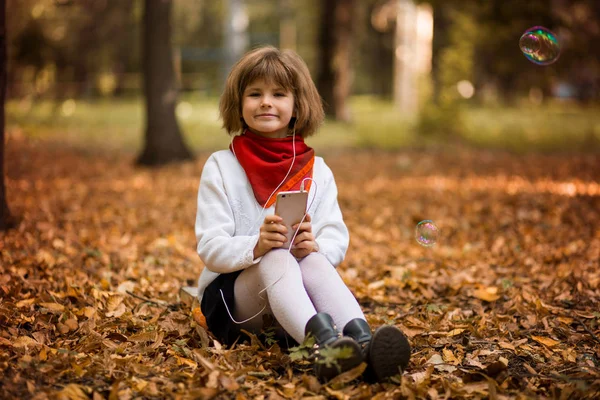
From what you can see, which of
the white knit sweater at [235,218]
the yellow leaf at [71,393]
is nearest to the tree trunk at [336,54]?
the white knit sweater at [235,218]

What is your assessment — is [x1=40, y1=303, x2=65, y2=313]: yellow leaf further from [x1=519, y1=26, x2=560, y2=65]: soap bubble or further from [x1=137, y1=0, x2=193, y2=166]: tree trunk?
[x1=137, y1=0, x2=193, y2=166]: tree trunk

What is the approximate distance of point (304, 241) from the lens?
2.99m

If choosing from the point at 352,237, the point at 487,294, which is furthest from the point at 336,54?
the point at 487,294

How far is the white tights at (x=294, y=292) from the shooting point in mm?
2816

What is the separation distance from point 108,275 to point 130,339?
1290mm

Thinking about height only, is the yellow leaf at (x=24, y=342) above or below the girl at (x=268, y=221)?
below

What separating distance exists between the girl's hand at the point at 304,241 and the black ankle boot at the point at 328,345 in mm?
370

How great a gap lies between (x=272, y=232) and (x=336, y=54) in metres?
15.5

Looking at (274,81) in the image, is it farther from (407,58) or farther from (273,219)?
(407,58)

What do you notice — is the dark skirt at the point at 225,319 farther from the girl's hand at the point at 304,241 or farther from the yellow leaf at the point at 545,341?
the yellow leaf at the point at 545,341

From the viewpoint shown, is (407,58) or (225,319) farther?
(407,58)

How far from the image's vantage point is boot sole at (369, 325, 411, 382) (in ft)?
8.55

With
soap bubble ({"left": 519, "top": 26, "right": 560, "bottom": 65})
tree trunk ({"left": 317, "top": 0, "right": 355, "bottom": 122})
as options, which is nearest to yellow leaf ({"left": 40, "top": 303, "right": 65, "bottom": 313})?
soap bubble ({"left": 519, "top": 26, "right": 560, "bottom": 65})

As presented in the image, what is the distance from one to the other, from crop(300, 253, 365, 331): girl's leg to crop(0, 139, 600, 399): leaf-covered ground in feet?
0.92
